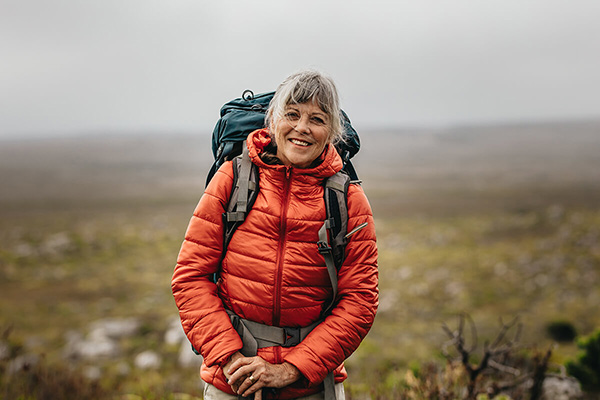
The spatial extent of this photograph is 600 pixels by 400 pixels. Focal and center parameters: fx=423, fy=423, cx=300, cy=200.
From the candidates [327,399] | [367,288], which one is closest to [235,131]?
[367,288]

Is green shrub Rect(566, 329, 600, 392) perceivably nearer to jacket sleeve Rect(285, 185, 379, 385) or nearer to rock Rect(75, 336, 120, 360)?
jacket sleeve Rect(285, 185, 379, 385)

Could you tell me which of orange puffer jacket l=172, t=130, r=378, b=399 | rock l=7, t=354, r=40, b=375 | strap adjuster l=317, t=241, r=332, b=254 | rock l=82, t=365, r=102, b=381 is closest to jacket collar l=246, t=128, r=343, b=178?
orange puffer jacket l=172, t=130, r=378, b=399

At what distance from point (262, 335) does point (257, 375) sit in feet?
Result: 0.66

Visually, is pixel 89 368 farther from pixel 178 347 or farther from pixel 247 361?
pixel 247 361

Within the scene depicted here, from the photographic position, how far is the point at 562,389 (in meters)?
4.94

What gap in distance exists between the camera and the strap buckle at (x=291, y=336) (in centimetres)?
224

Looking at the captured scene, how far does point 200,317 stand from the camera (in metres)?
2.13

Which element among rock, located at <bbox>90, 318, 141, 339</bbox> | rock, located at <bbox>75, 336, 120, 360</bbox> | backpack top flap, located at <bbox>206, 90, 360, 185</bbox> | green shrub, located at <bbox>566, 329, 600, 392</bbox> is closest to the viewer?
backpack top flap, located at <bbox>206, 90, 360, 185</bbox>

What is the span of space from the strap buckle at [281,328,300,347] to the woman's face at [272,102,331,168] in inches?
34.8

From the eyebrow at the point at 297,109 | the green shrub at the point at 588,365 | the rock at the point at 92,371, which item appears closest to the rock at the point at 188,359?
the rock at the point at 92,371

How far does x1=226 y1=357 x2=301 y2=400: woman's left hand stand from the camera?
2094mm

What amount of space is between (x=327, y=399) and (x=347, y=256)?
0.78 metres

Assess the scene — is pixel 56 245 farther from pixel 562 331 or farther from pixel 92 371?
pixel 562 331

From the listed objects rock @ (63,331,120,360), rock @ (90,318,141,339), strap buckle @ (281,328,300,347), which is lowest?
rock @ (90,318,141,339)
